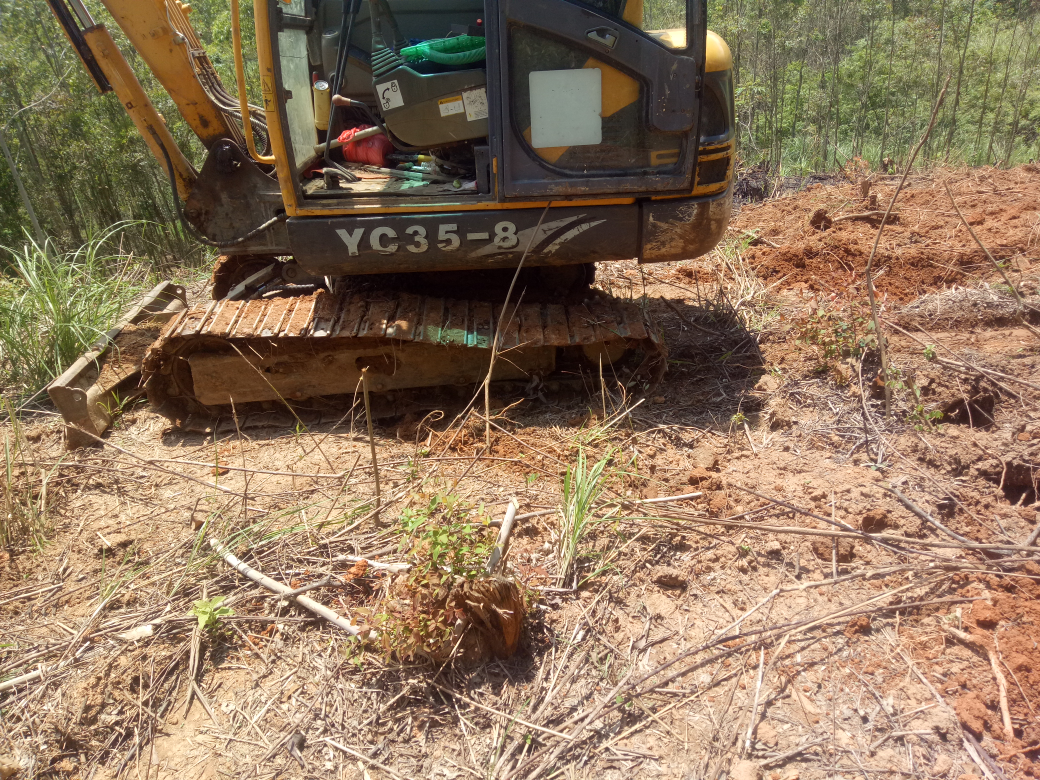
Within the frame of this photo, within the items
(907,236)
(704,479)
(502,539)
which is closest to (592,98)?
(704,479)

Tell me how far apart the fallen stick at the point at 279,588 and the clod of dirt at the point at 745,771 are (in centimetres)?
117

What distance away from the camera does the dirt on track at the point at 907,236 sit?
16.3 feet

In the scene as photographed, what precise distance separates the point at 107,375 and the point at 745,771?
3902 millimetres

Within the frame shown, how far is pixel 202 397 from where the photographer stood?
4004 mm

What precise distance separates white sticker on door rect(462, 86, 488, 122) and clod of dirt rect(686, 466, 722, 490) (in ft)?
6.91

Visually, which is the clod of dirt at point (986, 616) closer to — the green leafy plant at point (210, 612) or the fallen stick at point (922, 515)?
the fallen stick at point (922, 515)

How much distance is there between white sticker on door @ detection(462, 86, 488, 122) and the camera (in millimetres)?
A: 3611

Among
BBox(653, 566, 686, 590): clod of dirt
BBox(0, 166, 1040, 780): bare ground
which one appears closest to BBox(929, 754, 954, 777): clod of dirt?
BBox(0, 166, 1040, 780): bare ground

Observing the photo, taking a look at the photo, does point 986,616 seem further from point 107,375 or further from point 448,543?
point 107,375

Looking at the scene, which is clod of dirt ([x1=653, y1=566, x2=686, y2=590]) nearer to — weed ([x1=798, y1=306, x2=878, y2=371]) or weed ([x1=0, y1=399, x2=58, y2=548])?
weed ([x1=798, y1=306, x2=878, y2=371])

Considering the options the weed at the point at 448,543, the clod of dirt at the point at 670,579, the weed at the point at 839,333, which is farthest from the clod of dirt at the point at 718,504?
the weed at the point at 839,333

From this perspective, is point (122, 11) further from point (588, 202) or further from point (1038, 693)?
point (1038, 693)

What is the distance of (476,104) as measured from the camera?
143 inches

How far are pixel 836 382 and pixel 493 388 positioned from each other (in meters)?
1.89
